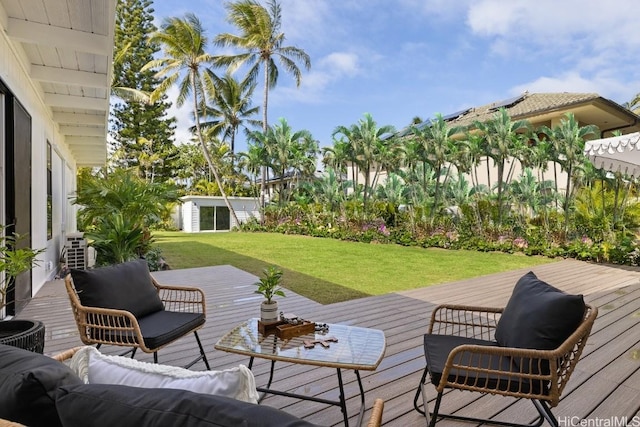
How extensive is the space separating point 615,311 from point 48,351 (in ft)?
19.6

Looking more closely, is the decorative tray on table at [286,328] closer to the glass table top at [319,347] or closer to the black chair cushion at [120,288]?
the glass table top at [319,347]

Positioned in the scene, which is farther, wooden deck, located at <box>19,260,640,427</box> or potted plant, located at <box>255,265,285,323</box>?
potted plant, located at <box>255,265,285,323</box>

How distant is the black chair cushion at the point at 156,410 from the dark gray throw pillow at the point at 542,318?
5.21 feet

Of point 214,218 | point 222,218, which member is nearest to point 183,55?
point 214,218

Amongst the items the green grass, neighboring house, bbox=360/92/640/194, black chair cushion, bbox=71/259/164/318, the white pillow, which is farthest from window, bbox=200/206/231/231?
the white pillow

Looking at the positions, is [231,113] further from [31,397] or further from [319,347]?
[31,397]

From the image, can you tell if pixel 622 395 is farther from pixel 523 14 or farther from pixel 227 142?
pixel 227 142

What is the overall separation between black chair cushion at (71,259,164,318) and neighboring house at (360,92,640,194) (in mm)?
11033

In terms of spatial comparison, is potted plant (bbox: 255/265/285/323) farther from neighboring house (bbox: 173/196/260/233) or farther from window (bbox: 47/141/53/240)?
neighboring house (bbox: 173/196/260/233)

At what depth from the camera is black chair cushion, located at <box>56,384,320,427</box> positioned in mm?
825

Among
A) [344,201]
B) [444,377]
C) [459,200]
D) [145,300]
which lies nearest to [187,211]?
[344,201]

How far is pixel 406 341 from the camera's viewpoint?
3457 millimetres

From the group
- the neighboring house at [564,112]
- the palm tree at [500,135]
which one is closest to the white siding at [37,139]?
the palm tree at [500,135]

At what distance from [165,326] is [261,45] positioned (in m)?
19.2
